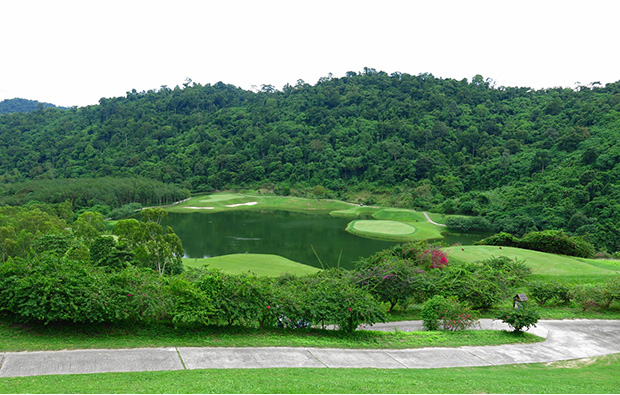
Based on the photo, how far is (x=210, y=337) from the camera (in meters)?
10.2

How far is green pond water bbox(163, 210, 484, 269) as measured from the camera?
37.8 metres

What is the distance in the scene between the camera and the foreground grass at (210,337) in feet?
28.9

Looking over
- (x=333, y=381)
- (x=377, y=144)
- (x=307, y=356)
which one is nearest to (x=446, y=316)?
(x=307, y=356)

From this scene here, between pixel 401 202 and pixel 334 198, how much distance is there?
17.0 metres

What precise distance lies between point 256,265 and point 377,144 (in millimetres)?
79962

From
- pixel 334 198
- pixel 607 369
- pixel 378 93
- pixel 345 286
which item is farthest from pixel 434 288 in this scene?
pixel 378 93

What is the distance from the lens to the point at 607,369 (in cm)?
988

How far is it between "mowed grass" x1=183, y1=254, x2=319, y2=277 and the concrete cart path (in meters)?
16.2

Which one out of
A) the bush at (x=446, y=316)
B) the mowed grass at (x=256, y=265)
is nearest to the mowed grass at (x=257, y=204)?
the mowed grass at (x=256, y=265)

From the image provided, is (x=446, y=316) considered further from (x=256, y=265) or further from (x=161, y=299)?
(x=256, y=265)

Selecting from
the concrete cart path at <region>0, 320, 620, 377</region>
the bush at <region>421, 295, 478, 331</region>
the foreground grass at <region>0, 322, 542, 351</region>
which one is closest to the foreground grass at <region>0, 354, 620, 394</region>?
the concrete cart path at <region>0, 320, 620, 377</region>

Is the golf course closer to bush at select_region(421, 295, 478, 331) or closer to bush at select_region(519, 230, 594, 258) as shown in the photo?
bush at select_region(519, 230, 594, 258)

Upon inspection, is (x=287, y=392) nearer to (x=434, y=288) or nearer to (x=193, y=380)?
(x=193, y=380)

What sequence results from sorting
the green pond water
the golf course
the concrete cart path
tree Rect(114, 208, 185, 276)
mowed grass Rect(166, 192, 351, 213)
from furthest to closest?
mowed grass Rect(166, 192, 351, 213), the green pond water, the golf course, tree Rect(114, 208, 185, 276), the concrete cart path
